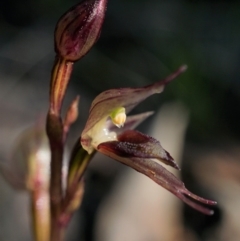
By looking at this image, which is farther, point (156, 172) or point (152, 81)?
point (152, 81)

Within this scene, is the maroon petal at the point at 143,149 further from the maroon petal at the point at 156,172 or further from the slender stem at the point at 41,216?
the slender stem at the point at 41,216

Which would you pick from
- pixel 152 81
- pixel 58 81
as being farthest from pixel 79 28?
pixel 152 81

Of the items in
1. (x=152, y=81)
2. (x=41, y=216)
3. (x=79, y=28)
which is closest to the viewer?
(x=79, y=28)

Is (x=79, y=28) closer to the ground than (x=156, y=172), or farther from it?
farther from it

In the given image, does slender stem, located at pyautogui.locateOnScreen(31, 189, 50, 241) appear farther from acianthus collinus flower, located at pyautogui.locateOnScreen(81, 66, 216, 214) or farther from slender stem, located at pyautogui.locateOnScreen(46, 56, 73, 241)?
acianthus collinus flower, located at pyautogui.locateOnScreen(81, 66, 216, 214)

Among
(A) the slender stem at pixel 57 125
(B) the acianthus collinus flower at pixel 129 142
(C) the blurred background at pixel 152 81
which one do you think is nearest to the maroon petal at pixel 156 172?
(B) the acianthus collinus flower at pixel 129 142

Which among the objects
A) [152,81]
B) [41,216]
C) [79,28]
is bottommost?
[152,81]

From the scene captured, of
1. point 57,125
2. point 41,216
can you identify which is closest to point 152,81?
point 41,216

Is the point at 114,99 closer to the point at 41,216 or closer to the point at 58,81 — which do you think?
the point at 58,81

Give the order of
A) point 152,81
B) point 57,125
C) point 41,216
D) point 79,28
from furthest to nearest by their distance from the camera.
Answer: point 152,81 < point 41,216 < point 57,125 < point 79,28
